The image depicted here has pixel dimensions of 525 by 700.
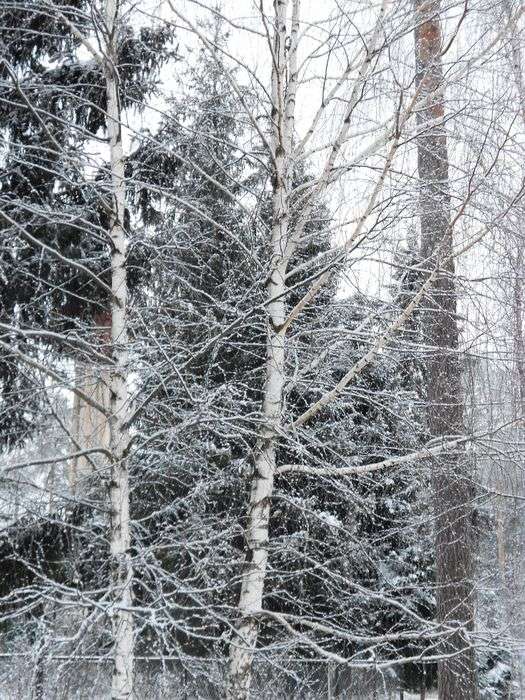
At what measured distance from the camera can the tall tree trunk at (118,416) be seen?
4137 millimetres

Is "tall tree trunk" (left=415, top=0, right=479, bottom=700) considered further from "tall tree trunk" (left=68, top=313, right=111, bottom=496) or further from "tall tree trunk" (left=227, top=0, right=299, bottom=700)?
"tall tree trunk" (left=68, top=313, right=111, bottom=496)

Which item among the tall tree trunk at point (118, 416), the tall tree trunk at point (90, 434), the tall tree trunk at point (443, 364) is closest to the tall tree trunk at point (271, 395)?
the tall tree trunk at point (118, 416)

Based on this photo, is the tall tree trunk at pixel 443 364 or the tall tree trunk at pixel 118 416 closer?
the tall tree trunk at pixel 118 416

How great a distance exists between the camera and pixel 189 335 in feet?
22.2

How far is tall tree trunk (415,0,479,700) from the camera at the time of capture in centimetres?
441

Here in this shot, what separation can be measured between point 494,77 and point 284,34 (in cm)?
156

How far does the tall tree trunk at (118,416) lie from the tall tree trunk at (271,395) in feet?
2.18

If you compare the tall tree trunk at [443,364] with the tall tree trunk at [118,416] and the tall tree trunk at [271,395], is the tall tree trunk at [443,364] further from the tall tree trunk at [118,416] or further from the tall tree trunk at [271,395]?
the tall tree trunk at [118,416]

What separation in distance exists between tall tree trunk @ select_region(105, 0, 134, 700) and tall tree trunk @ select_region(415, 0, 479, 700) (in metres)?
1.87

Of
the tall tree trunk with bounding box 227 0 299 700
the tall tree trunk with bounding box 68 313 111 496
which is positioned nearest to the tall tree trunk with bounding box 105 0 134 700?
the tall tree trunk with bounding box 68 313 111 496

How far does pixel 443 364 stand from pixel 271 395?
1791mm

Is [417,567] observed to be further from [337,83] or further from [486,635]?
[337,83]

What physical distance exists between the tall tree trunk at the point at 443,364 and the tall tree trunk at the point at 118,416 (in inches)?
73.8

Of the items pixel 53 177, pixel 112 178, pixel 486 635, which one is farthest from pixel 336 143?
pixel 486 635
